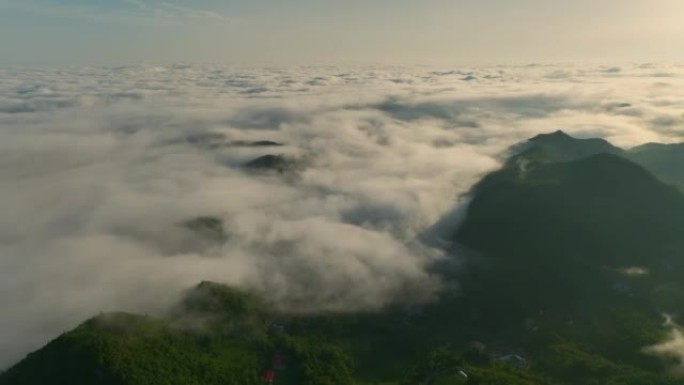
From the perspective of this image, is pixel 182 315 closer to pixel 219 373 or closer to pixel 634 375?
pixel 219 373

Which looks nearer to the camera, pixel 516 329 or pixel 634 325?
pixel 634 325

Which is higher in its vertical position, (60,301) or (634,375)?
(634,375)

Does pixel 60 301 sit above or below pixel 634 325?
below

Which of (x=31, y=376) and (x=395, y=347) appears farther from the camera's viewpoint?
(x=395, y=347)

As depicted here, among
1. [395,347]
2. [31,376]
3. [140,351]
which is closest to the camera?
[31,376]

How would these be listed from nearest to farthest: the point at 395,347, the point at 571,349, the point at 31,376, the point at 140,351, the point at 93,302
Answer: the point at 31,376 → the point at 140,351 → the point at 571,349 → the point at 395,347 → the point at 93,302

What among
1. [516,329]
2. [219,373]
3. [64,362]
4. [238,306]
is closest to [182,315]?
[238,306]

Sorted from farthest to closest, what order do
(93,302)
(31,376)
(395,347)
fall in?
1. (93,302)
2. (395,347)
3. (31,376)

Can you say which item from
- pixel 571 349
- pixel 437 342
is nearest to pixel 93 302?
pixel 437 342

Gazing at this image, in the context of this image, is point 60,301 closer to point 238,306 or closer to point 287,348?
point 238,306
